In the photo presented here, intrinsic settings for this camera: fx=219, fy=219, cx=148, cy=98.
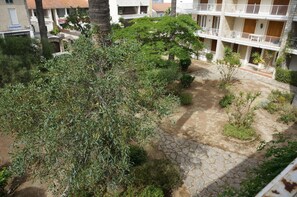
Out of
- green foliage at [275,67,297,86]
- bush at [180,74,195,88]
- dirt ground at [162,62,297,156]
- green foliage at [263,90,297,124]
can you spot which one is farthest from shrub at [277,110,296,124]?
green foliage at [275,67,297,86]

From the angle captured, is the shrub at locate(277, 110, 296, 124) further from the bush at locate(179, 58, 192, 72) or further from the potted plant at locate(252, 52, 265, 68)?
the bush at locate(179, 58, 192, 72)

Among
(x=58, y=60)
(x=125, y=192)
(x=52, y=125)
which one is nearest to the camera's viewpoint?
(x=52, y=125)

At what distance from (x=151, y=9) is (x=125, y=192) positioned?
141 feet

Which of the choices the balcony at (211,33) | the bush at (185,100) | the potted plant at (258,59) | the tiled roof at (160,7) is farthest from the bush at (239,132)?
the tiled roof at (160,7)

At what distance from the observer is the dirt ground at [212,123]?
11312 mm

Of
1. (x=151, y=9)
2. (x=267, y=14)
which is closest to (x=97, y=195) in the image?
(x=267, y=14)

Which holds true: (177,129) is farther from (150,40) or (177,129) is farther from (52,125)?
(52,125)

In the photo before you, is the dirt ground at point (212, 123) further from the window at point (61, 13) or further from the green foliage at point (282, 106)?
the window at point (61, 13)

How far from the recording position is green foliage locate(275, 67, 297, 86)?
1934cm

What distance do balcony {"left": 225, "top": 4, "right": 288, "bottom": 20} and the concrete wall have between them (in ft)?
75.3

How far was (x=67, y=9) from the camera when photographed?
38531 mm

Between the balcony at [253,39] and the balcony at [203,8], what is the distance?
2807mm

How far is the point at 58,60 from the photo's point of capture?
5.58m

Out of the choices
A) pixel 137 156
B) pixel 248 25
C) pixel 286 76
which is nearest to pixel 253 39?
pixel 248 25
